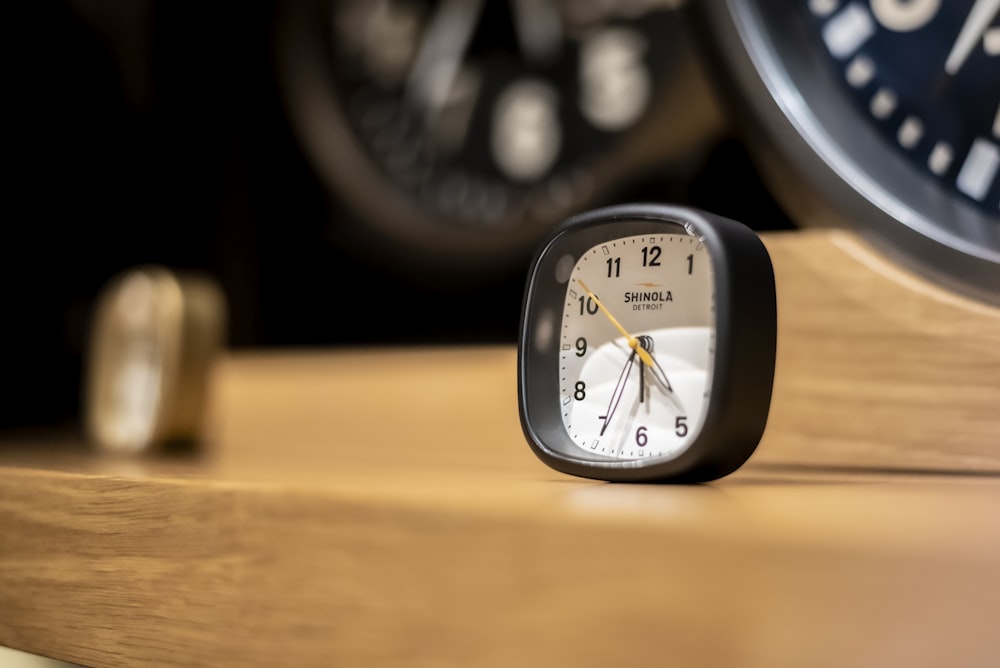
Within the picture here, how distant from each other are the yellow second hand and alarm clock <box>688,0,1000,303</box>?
22 centimetres

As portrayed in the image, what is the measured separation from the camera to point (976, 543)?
0.41 m

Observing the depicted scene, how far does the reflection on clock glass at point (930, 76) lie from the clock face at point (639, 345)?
254 mm

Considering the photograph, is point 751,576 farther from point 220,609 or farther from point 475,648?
point 220,609

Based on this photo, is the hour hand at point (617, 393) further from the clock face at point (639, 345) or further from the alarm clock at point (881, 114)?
the alarm clock at point (881, 114)

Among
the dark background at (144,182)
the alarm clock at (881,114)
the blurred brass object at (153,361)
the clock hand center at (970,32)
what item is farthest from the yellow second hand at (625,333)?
the dark background at (144,182)

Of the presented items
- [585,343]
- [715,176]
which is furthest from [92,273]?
[585,343]

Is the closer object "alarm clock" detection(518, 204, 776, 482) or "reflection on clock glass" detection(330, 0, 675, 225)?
"alarm clock" detection(518, 204, 776, 482)

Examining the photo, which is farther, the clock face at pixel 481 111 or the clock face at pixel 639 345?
the clock face at pixel 481 111

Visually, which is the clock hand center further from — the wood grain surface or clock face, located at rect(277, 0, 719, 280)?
clock face, located at rect(277, 0, 719, 280)

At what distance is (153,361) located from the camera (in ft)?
3.94

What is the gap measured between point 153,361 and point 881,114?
0.89 metres

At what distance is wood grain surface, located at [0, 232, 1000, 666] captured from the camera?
0.41 m

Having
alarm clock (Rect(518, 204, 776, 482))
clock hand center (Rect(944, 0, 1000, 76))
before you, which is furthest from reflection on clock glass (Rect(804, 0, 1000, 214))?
alarm clock (Rect(518, 204, 776, 482))

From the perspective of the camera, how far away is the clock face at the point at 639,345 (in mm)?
653
